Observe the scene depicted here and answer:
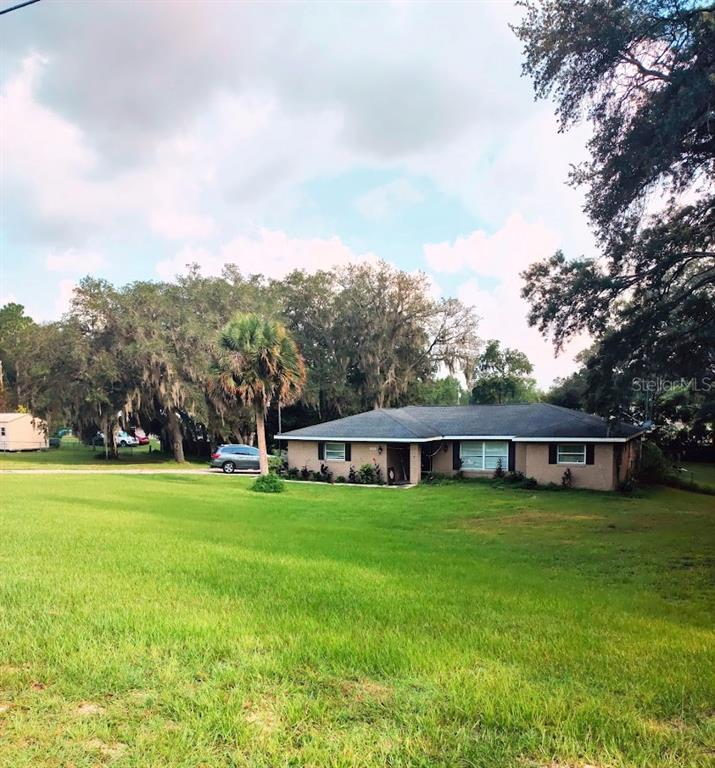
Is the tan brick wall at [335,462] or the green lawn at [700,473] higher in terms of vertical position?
the tan brick wall at [335,462]

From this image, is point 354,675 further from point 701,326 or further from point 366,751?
point 701,326

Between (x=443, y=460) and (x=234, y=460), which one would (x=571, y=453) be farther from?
(x=234, y=460)

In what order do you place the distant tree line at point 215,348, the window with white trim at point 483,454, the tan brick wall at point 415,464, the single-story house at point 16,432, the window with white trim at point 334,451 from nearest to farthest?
the tan brick wall at point 415,464 < the window with white trim at point 483,454 < the window with white trim at point 334,451 < the distant tree line at point 215,348 < the single-story house at point 16,432

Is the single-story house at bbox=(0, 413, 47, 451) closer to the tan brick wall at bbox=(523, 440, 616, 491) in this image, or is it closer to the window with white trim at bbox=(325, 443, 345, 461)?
the window with white trim at bbox=(325, 443, 345, 461)

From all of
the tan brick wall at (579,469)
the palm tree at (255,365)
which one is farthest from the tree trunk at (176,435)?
the tan brick wall at (579,469)

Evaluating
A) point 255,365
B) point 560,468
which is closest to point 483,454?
point 560,468

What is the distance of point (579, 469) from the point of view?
24.7 meters

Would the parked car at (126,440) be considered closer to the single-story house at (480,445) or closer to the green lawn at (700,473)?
the single-story house at (480,445)

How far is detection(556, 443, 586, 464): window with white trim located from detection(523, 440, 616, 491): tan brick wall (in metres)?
0.21

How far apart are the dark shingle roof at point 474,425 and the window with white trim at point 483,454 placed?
62cm

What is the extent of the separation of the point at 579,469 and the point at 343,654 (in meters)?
22.6

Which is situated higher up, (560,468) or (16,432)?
(16,432)

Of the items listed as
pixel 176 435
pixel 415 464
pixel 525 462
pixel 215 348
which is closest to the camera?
pixel 525 462

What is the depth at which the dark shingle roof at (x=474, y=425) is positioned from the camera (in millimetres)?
25189
